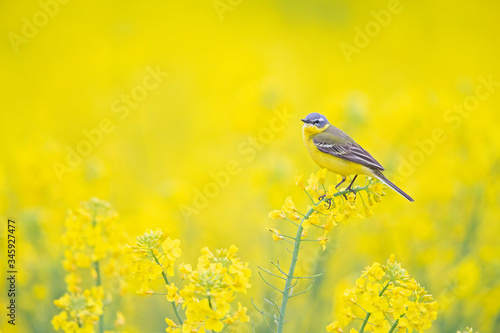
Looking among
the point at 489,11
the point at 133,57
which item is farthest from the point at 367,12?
the point at 133,57

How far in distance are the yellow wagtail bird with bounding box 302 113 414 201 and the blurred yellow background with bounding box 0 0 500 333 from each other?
1389 millimetres

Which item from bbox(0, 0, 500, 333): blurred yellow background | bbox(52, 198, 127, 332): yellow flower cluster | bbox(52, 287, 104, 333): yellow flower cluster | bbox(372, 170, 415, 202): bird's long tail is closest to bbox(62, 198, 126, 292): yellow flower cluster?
bbox(52, 198, 127, 332): yellow flower cluster

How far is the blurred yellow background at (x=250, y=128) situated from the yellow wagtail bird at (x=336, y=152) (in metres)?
1.39

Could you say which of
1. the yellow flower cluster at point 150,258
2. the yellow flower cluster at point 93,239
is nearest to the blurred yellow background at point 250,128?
the yellow flower cluster at point 93,239

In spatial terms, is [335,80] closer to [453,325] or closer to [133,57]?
[133,57]

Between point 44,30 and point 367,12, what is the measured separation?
1080cm

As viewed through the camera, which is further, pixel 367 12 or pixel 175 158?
pixel 367 12

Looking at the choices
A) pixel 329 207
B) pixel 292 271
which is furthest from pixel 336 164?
pixel 292 271

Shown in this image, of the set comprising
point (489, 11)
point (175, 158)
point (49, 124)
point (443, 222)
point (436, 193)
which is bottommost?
point (443, 222)

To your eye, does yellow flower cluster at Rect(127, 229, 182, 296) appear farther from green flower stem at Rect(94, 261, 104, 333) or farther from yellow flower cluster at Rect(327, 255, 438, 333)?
yellow flower cluster at Rect(327, 255, 438, 333)

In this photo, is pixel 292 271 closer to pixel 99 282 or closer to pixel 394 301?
pixel 394 301

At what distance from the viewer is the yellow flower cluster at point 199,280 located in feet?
8.48

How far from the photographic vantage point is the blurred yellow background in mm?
5496

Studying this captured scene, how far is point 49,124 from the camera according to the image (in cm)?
1077
